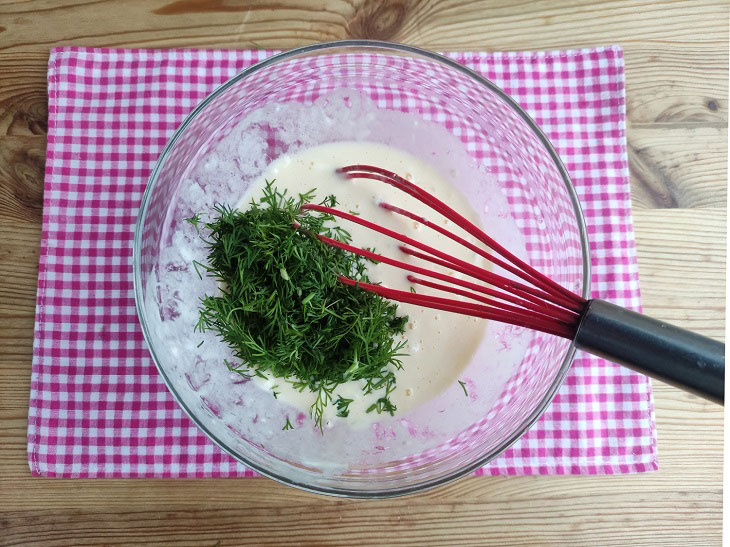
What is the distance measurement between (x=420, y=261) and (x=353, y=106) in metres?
0.30

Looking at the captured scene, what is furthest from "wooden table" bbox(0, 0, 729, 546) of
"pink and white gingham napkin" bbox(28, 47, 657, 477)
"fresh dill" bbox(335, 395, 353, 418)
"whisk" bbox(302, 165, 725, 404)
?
"whisk" bbox(302, 165, 725, 404)

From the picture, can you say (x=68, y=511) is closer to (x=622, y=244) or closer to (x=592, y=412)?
(x=592, y=412)

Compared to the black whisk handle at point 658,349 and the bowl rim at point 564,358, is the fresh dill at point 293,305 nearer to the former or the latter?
the bowl rim at point 564,358

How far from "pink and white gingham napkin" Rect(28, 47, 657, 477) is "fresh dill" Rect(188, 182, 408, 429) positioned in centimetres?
19

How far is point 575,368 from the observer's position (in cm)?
106

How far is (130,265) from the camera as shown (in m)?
1.06

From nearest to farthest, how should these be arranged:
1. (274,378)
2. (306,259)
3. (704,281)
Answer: (306,259)
(274,378)
(704,281)

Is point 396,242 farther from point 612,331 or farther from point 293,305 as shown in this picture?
point 612,331

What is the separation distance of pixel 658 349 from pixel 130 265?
83 centimetres

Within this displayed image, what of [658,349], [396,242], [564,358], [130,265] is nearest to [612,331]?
[658,349]

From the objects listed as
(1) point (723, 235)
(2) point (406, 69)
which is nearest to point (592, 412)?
(1) point (723, 235)

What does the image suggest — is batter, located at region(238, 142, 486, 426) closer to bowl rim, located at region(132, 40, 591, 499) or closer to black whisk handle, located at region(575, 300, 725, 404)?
bowl rim, located at region(132, 40, 591, 499)

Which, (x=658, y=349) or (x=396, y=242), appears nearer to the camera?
(x=658, y=349)

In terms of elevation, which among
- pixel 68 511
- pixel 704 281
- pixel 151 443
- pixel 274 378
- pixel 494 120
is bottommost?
pixel 68 511
